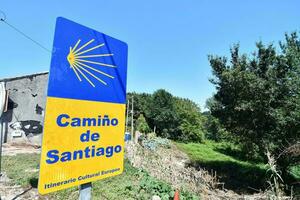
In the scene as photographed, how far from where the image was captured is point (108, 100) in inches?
80.7

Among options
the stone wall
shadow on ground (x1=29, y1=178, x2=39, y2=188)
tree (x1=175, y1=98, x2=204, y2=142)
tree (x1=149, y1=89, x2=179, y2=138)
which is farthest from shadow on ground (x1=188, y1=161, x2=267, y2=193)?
tree (x1=175, y1=98, x2=204, y2=142)

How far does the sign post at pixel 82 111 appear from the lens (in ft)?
5.45

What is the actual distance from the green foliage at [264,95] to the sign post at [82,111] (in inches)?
399

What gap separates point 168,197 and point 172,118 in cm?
2384

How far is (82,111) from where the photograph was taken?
1830 millimetres

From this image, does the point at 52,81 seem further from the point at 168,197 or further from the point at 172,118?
the point at 172,118

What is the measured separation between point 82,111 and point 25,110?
18.7 meters

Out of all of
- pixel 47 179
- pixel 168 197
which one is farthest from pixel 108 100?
pixel 168 197

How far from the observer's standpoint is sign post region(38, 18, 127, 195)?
1662 millimetres

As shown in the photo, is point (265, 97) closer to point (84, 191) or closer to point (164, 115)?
point (84, 191)

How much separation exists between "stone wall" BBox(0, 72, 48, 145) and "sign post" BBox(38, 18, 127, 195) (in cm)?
1749

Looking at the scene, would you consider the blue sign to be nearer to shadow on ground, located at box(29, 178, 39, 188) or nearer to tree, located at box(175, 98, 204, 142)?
shadow on ground, located at box(29, 178, 39, 188)

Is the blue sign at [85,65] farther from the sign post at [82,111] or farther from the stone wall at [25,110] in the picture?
the stone wall at [25,110]

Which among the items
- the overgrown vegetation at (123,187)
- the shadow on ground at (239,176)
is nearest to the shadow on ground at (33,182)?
the overgrown vegetation at (123,187)
